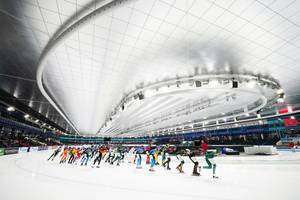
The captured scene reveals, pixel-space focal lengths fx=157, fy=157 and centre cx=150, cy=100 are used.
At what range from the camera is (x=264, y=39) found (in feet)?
20.9

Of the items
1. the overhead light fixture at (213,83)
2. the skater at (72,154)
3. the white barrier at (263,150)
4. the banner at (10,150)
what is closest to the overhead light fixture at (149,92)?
the overhead light fixture at (213,83)

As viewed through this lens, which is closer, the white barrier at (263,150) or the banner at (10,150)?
the white barrier at (263,150)

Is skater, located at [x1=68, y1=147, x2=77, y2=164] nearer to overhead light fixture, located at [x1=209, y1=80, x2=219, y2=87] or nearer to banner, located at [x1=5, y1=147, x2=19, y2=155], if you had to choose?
overhead light fixture, located at [x1=209, y1=80, x2=219, y2=87]

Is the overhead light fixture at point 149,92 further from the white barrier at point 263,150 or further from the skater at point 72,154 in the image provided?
the white barrier at point 263,150

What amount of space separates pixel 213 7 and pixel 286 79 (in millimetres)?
8922

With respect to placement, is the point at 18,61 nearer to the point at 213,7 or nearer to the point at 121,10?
the point at 121,10

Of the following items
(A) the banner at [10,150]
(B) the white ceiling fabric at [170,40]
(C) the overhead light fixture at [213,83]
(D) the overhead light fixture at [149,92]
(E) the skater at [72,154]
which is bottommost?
(A) the banner at [10,150]

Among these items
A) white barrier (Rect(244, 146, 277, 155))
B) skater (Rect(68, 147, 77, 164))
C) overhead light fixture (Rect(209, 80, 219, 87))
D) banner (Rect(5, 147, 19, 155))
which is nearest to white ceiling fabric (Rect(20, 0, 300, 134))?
overhead light fixture (Rect(209, 80, 219, 87))

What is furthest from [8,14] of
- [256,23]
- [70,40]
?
[256,23]

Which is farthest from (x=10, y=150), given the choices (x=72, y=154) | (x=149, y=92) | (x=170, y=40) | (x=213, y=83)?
(x=213, y=83)

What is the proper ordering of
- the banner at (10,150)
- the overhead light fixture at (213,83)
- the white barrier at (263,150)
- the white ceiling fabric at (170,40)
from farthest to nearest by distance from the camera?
1. the banner at (10,150)
2. the white barrier at (263,150)
3. the overhead light fixture at (213,83)
4. the white ceiling fabric at (170,40)

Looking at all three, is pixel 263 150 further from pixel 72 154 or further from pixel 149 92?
pixel 72 154

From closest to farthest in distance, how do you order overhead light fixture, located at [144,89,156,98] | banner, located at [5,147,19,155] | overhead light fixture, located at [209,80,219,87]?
overhead light fixture, located at [209,80,219,87] < overhead light fixture, located at [144,89,156,98] < banner, located at [5,147,19,155]

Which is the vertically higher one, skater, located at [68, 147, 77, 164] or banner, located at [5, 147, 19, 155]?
skater, located at [68, 147, 77, 164]
